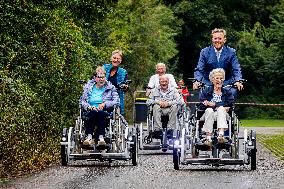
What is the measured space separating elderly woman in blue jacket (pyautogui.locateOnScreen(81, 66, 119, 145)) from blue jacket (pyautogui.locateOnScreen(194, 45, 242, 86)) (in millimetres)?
1484

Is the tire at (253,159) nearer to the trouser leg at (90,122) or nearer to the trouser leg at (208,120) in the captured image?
the trouser leg at (208,120)

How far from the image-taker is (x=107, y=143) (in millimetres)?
13930

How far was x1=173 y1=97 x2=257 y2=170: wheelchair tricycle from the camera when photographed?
1273 cm

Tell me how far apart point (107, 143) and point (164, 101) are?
8.79ft

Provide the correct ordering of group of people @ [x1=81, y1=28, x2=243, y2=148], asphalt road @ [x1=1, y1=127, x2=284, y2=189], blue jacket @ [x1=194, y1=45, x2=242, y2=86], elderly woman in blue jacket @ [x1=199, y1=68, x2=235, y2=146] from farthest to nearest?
blue jacket @ [x1=194, y1=45, x2=242, y2=86]
group of people @ [x1=81, y1=28, x2=243, y2=148]
elderly woman in blue jacket @ [x1=199, y1=68, x2=235, y2=146]
asphalt road @ [x1=1, y1=127, x2=284, y2=189]

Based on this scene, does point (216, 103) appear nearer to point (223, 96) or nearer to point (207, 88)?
point (223, 96)

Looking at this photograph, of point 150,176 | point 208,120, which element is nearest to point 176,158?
point 208,120

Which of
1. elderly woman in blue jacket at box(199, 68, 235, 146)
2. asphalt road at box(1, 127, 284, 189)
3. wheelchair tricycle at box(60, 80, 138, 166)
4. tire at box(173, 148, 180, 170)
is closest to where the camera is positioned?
asphalt road at box(1, 127, 284, 189)

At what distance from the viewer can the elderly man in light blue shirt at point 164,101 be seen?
16.3 m

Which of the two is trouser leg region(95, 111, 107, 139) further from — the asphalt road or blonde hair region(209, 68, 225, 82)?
blonde hair region(209, 68, 225, 82)

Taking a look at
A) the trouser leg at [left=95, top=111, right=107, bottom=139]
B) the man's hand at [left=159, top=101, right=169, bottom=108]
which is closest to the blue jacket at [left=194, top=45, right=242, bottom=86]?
the trouser leg at [left=95, top=111, right=107, bottom=139]

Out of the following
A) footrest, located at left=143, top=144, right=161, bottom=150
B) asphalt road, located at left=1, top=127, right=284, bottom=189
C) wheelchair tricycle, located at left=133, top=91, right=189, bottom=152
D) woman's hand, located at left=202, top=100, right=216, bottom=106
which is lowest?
asphalt road, located at left=1, top=127, right=284, bottom=189

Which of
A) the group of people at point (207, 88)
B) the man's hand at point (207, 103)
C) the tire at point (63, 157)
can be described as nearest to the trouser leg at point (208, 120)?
the group of people at point (207, 88)

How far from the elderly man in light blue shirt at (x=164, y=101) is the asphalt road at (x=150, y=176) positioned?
6.52 ft
